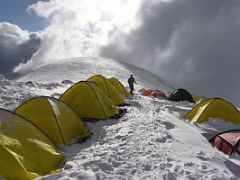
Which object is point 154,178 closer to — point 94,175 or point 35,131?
point 94,175

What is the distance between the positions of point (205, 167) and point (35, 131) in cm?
473

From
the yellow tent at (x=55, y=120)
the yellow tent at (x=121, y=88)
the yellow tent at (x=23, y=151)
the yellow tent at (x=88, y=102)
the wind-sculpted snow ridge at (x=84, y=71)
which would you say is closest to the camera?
the yellow tent at (x=23, y=151)

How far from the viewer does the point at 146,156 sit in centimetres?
960

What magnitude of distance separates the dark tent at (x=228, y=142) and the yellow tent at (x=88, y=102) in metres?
5.43

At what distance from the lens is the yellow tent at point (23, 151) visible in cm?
824

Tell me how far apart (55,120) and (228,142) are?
225 inches

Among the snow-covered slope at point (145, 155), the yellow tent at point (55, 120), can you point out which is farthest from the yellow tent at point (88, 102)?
the yellow tent at point (55, 120)

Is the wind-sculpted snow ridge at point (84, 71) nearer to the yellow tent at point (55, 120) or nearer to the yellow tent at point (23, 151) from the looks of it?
the yellow tent at point (55, 120)

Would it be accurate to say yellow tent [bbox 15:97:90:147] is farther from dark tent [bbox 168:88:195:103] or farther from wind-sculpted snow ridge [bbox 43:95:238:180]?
dark tent [bbox 168:88:195:103]

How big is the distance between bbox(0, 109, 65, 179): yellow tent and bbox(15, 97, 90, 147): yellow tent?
163 cm

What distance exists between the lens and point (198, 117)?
56.1ft

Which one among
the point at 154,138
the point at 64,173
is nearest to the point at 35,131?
the point at 64,173

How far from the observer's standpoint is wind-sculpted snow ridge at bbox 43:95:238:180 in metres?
8.34

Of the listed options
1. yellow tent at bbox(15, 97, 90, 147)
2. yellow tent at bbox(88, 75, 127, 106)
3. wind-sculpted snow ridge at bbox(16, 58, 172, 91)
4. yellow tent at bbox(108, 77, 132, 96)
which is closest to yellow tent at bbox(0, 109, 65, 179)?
yellow tent at bbox(15, 97, 90, 147)
